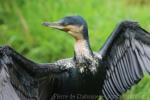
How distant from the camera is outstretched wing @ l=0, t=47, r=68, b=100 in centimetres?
509

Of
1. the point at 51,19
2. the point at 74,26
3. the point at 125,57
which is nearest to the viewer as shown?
the point at 74,26

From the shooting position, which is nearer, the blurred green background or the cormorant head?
the cormorant head

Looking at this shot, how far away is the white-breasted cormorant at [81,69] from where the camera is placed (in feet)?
17.2

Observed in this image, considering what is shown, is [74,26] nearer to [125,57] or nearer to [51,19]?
[125,57]

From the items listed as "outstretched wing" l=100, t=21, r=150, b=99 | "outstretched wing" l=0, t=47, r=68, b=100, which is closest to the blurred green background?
"outstretched wing" l=100, t=21, r=150, b=99

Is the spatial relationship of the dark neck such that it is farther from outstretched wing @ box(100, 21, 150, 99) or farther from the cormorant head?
outstretched wing @ box(100, 21, 150, 99)

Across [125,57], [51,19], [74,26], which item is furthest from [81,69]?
[51,19]

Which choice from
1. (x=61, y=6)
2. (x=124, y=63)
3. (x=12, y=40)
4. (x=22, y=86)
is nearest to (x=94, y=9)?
(x=61, y=6)

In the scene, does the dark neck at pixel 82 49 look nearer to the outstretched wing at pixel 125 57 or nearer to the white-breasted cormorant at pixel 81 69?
the white-breasted cormorant at pixel 81 69

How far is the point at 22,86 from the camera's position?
5.34m

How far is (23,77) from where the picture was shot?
5348mm

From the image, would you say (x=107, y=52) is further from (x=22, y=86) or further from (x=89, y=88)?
(x=22, y=86)

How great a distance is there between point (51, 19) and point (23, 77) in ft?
9.01

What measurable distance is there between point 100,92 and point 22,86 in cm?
61
